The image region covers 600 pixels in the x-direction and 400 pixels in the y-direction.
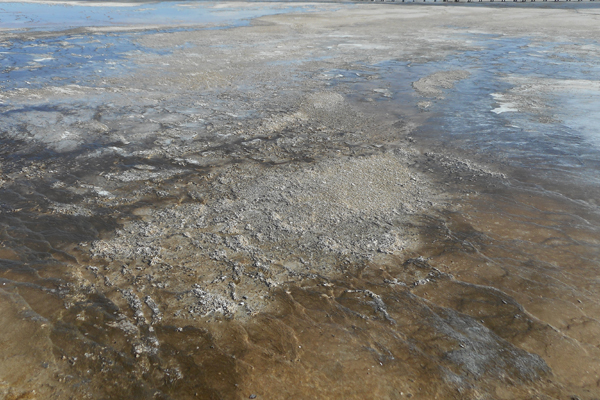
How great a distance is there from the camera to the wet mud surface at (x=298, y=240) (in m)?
3.05

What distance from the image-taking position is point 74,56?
12.8 metres

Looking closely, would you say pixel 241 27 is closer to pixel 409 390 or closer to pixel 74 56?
pixel 74 56

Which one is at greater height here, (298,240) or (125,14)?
(125,14)

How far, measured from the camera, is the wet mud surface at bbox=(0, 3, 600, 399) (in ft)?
10.00

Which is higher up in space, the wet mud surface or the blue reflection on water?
the blue reflection on water

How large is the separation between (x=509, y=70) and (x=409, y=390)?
11.0 meters

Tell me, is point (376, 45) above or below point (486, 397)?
above

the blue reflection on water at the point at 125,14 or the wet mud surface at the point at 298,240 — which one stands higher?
the blue reflection on water at the point at 125,14

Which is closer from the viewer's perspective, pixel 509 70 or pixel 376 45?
pixel 509 70

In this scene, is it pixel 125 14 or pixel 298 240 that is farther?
pixel 125 14

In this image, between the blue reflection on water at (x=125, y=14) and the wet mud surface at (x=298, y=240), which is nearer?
the wet mud surface at (x=298, y=240)

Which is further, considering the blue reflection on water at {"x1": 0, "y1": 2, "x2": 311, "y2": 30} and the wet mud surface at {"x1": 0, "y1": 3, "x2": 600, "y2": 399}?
the blue reflection on water at {"x1": 0, "y1": 2, "x2": 311, "y2": 30}

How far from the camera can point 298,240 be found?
4.39 metres

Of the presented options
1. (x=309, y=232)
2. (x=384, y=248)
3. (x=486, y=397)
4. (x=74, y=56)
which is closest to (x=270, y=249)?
(x=309, y=232)
